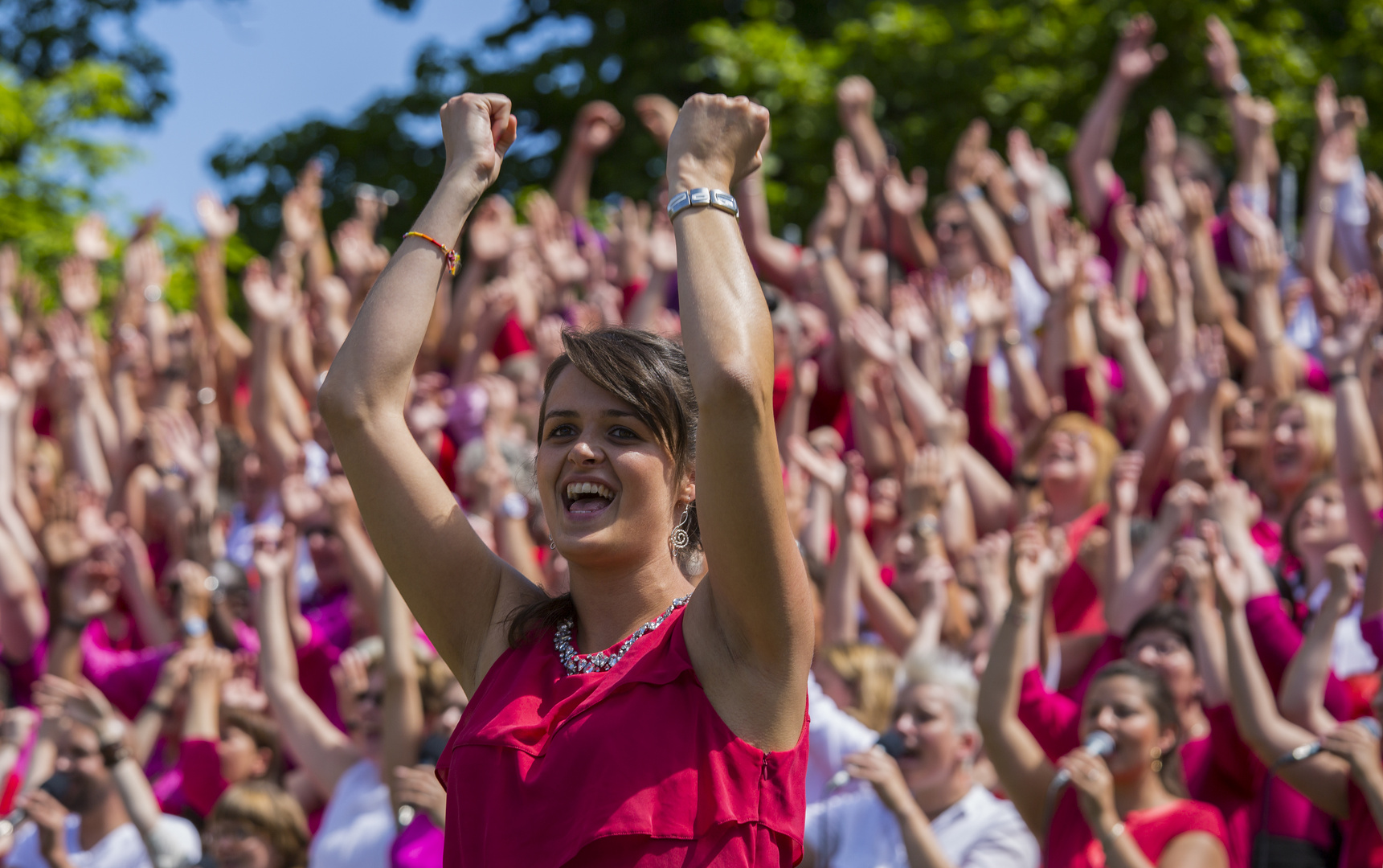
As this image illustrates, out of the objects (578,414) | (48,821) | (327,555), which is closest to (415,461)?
(578,414)

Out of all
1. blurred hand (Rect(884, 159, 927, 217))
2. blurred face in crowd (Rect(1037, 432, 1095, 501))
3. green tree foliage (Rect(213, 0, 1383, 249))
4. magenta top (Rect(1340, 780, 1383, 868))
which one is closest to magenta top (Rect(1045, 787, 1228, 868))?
magenta top (Rect(1340, 780, 1383, 868))

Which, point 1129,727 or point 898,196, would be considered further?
point 898,196

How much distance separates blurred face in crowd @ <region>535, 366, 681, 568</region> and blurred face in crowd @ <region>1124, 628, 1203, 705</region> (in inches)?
87.1

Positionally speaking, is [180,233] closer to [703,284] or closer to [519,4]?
[519,4]

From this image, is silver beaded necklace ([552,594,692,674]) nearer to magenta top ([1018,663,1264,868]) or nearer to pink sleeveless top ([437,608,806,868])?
pink sleeveless top ([437,608,806,868])

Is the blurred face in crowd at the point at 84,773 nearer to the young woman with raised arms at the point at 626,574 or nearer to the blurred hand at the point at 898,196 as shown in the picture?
the young woman with raised arms at the point at 626,574

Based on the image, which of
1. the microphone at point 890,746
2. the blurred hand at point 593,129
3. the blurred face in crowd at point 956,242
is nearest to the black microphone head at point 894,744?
the microphone at point 890,746

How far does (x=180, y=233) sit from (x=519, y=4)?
4.84 m

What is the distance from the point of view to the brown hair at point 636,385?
1941 mm

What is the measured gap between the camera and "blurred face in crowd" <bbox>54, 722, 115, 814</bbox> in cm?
473

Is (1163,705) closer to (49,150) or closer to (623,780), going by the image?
(623,780)

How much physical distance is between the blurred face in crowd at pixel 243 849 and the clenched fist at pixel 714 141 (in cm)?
304

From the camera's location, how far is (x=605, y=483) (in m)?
1.94

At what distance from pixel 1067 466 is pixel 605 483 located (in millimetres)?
3595
